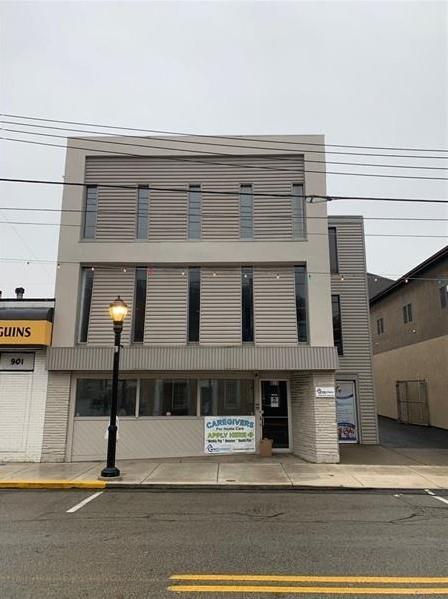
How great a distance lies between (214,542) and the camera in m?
5.96

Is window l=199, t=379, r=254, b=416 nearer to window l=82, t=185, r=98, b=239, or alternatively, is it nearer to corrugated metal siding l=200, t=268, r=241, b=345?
corrugated metal siding l=200, t=268, r=241, b=345

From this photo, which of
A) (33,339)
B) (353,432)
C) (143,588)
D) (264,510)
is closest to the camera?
(143,588)

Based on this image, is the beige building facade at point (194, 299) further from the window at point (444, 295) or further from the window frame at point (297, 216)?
the window at point (444, 295)

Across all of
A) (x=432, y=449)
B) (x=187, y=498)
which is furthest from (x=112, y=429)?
(x=432, y=449)

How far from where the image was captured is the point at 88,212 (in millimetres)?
14031

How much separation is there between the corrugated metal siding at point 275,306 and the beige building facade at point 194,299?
0.10ft

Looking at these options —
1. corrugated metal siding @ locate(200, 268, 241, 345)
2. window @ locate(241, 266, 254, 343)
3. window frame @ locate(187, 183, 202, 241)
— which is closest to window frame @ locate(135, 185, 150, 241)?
window frame @ locate(187, 183, 202, 241)

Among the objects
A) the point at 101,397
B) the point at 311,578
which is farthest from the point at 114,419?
the point at 311,578

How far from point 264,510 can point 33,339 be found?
8020 millimetres

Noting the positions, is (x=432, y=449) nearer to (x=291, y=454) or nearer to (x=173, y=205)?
(x=291, y=454)

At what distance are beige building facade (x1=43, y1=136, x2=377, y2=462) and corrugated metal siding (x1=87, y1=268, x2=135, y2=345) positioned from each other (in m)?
0.04

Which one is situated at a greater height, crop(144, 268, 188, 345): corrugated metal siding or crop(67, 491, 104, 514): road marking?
crop(144, 268, 188, 345): corrugated metal siding

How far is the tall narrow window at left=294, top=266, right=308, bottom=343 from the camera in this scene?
13273mm

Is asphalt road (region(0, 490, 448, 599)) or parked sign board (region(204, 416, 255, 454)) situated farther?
parked sign board (region(204, 416, 255, 454))
